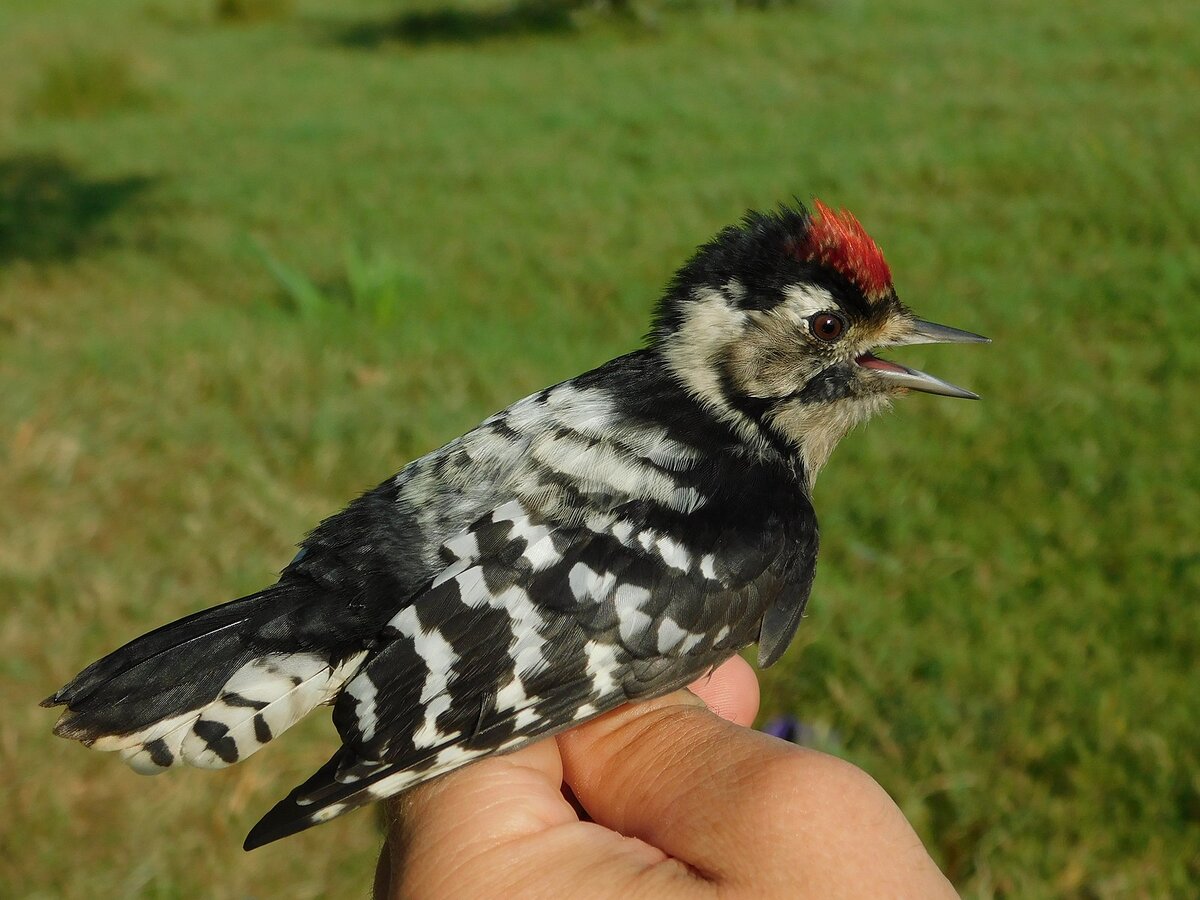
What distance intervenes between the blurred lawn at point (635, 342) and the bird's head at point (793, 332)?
1.13m

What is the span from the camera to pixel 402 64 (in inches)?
516

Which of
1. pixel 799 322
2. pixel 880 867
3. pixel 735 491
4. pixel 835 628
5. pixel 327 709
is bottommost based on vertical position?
pixel 327 709

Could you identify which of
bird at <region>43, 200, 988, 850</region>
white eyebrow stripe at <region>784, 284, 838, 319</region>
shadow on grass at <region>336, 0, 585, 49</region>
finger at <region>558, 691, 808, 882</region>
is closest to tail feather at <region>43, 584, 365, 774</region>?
bird at <region>43, 200, 988, 850</region>

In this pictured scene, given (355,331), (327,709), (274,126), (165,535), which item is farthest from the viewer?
(274,126)

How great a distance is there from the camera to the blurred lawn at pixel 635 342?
3.13m

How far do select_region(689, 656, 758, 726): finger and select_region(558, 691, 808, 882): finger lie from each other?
0.75 feet

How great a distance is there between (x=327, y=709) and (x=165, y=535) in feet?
3.95

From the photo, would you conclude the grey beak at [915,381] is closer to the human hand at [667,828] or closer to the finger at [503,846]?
the human hand at [667,828]

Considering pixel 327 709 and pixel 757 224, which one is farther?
pixel 327 709

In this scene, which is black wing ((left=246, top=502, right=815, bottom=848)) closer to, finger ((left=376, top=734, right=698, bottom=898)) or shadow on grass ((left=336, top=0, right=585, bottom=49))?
finger ((left=376, top=734, right=698, bottom=898))

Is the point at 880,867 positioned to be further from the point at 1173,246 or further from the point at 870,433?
the point at 1173,246

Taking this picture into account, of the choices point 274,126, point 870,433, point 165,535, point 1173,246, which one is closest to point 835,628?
point 870,433

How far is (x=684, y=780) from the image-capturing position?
185 cm

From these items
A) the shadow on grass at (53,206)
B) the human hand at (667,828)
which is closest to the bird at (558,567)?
the human hand at (667,828)
